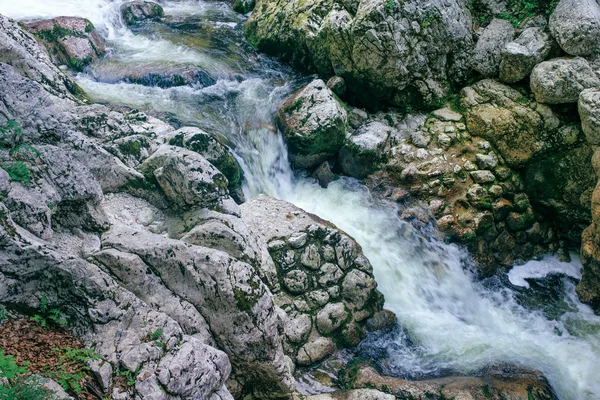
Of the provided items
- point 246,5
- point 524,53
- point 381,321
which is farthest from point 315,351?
point 246,5

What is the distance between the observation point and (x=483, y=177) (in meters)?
10.6

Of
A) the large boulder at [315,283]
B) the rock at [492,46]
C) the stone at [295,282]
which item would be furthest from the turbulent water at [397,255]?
the rock at [492,46]

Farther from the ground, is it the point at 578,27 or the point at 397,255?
the point at 578,27

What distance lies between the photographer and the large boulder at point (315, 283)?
8.01 m

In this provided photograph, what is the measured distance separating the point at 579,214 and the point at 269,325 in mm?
8387

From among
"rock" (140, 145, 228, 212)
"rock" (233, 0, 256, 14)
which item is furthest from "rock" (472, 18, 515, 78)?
"rock" (233, 0, 256, 14)

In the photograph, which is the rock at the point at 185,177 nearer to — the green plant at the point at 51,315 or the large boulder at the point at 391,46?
the green plant at the point at 51,315

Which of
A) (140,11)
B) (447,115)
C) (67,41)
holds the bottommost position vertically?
(67,41)

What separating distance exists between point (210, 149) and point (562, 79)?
315 inches

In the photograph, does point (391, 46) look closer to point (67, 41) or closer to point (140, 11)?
point (67, 41)

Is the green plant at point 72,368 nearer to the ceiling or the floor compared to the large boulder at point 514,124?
nearer to the floor

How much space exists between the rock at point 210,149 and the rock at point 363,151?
10.2ft

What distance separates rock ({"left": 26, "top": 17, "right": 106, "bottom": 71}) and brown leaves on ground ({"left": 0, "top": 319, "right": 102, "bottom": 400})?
9.81 meters

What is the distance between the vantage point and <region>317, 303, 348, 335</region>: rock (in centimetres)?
814
